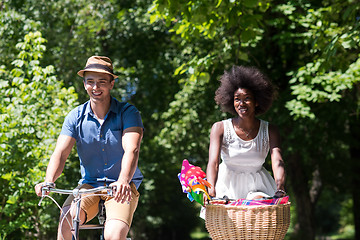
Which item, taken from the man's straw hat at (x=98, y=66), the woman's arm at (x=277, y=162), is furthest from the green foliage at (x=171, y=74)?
the man's straw hat at (x=98, y=66)

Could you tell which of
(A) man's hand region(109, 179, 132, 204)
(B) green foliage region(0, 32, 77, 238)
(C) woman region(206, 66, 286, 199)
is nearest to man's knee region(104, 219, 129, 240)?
(A) man's hand region(109, 179, 132, 204)

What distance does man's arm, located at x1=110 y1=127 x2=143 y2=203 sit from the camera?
3453 mm

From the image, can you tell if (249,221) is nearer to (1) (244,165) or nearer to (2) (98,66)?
(1) (244,165)

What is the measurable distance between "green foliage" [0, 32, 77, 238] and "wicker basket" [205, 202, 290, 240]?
374 cm

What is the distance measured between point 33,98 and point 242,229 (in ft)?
15.9

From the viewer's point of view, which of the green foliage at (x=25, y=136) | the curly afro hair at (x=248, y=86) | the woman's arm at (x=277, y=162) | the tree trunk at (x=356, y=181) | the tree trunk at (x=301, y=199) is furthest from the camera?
the tree trunk at (x=356, y=181)

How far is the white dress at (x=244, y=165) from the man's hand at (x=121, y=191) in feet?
4.74

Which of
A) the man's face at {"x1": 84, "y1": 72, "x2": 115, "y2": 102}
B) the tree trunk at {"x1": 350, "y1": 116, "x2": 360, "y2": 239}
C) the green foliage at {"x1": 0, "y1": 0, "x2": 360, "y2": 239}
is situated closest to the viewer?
the man's face at {"x1": 84, "y1": 72, "x2": 115, "y2": 102}

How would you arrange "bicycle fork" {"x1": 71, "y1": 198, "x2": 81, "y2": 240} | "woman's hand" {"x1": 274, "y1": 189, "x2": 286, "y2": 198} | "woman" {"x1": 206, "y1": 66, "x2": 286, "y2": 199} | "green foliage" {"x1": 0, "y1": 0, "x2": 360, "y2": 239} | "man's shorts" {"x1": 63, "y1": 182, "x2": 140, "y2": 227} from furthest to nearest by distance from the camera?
"green foliage" {"x1": 0, "y1": 0, "x2": 360, "y2": 239}, "woman" {"x1": 206, "y1": 66, "x2": 286, "y2": 199}, "woman's hand" {"x1": 274, "y1": 189, "x2": 286, "y2": 198}, "man's shorts" {"x1": 63, "y1": 182, "x2": 140, "y2": 227}, "bicycle fork" {"x1": 71, "y1": 198, "x2": 81, "y2": 240}

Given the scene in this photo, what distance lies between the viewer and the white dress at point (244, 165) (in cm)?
467

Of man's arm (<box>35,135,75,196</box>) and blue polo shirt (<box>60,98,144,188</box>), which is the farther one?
blue polo shirt (<box>60,98,144,188</box>)

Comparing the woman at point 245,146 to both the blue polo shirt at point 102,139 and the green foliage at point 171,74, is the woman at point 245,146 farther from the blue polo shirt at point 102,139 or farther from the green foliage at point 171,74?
the green foliage at point 171,74

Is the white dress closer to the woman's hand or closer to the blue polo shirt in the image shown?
the woman's hand

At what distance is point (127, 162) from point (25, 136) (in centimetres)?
444
